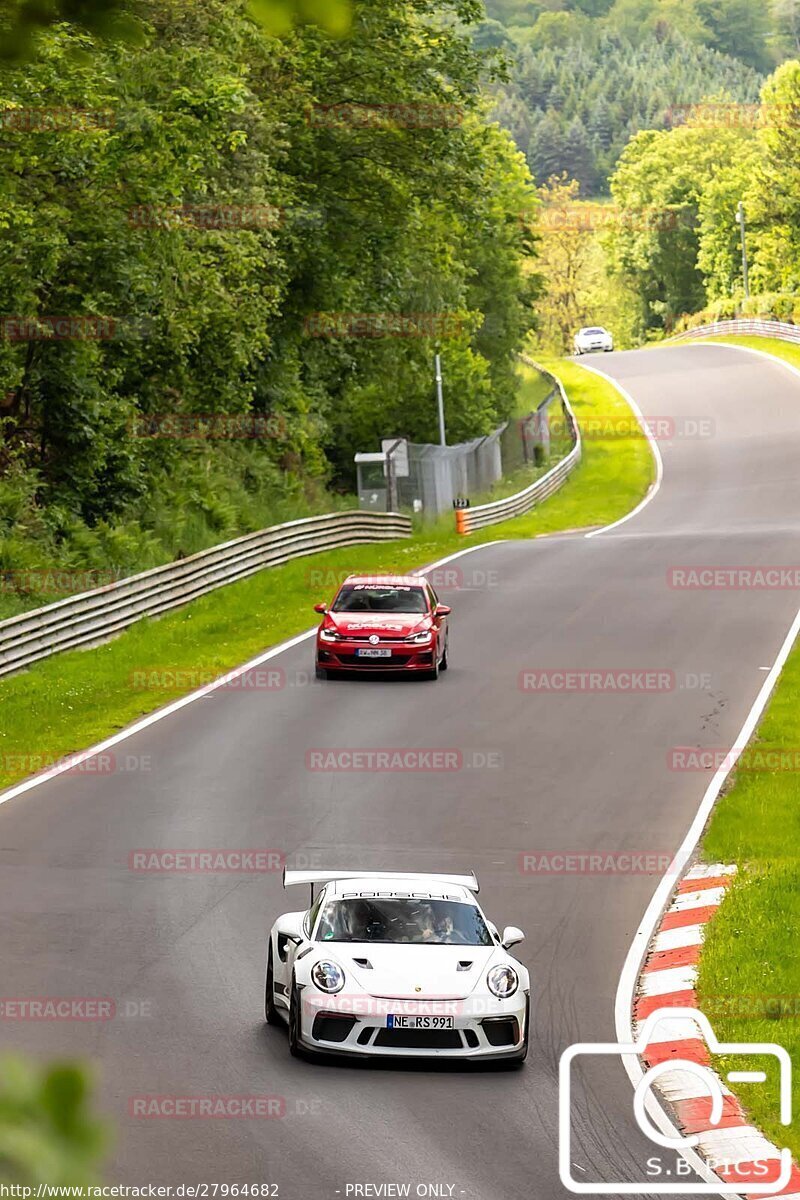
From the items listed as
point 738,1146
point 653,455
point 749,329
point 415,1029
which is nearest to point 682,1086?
point 738,1146

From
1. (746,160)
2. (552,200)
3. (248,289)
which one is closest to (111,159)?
→ (248,289)

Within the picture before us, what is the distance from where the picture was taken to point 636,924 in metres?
14.9

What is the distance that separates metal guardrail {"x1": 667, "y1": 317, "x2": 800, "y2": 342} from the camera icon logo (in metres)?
88.2

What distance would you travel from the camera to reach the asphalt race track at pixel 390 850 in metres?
9.56

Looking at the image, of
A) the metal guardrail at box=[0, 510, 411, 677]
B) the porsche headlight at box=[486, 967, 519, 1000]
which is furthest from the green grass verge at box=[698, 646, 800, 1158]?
the metal guardrail at box=[0, 510, 411, 677]

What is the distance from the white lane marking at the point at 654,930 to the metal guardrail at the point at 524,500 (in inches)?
951

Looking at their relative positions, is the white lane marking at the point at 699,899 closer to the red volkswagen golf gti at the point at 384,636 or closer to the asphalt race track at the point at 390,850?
the asphalt race track at the point at 390,850

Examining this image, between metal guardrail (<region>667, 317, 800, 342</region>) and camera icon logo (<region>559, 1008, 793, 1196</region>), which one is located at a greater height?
metal guardrail (<region>667, 317, 800, 342</region>)

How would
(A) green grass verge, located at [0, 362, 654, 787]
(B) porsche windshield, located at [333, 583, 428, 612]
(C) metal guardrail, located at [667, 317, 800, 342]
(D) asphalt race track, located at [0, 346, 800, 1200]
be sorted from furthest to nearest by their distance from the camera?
(C) metal guardrail, located at [667, 317, 800, 342], (B) porsche windshield, located at [333, 583, 428, 612], (A) green grass verge, located at [0, 362, 654, 787], (D) asphalt race track, located at [0, 346, 800, 1200]

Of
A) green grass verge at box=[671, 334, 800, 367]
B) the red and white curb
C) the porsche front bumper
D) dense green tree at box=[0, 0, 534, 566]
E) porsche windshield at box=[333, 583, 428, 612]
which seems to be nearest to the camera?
the red and white curb

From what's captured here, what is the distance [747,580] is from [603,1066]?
1049 inches

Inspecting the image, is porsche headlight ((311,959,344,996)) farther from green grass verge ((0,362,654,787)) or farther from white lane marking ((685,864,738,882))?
green grass verge ((0,362,654,787))

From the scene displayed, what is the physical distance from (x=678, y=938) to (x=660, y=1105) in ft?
13.5

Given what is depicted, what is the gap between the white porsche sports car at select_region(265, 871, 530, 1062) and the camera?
11.1m
